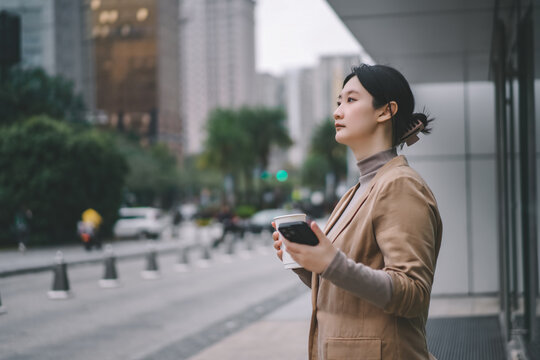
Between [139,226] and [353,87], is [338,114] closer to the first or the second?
[353,87]

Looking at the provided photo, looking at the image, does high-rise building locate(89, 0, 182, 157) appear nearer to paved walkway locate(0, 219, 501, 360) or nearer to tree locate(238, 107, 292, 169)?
tree locate(238, 107, 292, 169)

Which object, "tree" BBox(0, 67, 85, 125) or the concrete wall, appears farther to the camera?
"tree" BBox(0, 67, 85, 125)

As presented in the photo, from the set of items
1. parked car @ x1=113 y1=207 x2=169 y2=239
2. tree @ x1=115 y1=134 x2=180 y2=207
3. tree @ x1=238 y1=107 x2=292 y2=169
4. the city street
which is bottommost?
parked car @ x1=113 y1=207 x2=169 y2=239

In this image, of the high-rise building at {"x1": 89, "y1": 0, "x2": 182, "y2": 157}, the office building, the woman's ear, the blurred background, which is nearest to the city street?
the blurred background

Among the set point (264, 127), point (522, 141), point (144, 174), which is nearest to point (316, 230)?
point (522, 141)

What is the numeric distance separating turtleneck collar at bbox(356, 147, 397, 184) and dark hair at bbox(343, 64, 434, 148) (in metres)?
0.05

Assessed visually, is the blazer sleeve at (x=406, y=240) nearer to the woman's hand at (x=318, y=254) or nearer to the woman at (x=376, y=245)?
the woman at (x=376, y=245)

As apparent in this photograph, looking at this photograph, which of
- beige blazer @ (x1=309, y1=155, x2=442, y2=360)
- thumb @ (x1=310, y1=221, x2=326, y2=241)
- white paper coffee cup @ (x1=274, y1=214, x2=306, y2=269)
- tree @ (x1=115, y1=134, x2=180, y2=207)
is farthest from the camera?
tree @ (x1=115, y1=134, x2=180, y2=207)

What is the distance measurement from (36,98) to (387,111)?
1516 inches

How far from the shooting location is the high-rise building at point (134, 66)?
14175 centimetres

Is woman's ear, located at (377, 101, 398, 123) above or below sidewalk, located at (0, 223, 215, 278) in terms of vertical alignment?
above

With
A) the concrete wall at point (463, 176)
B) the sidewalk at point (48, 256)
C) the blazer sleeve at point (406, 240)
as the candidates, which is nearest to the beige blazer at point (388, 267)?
the blazer sleeve at point (406, 240)

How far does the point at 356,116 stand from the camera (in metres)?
2.39

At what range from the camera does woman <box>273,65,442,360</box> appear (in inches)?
80.1
